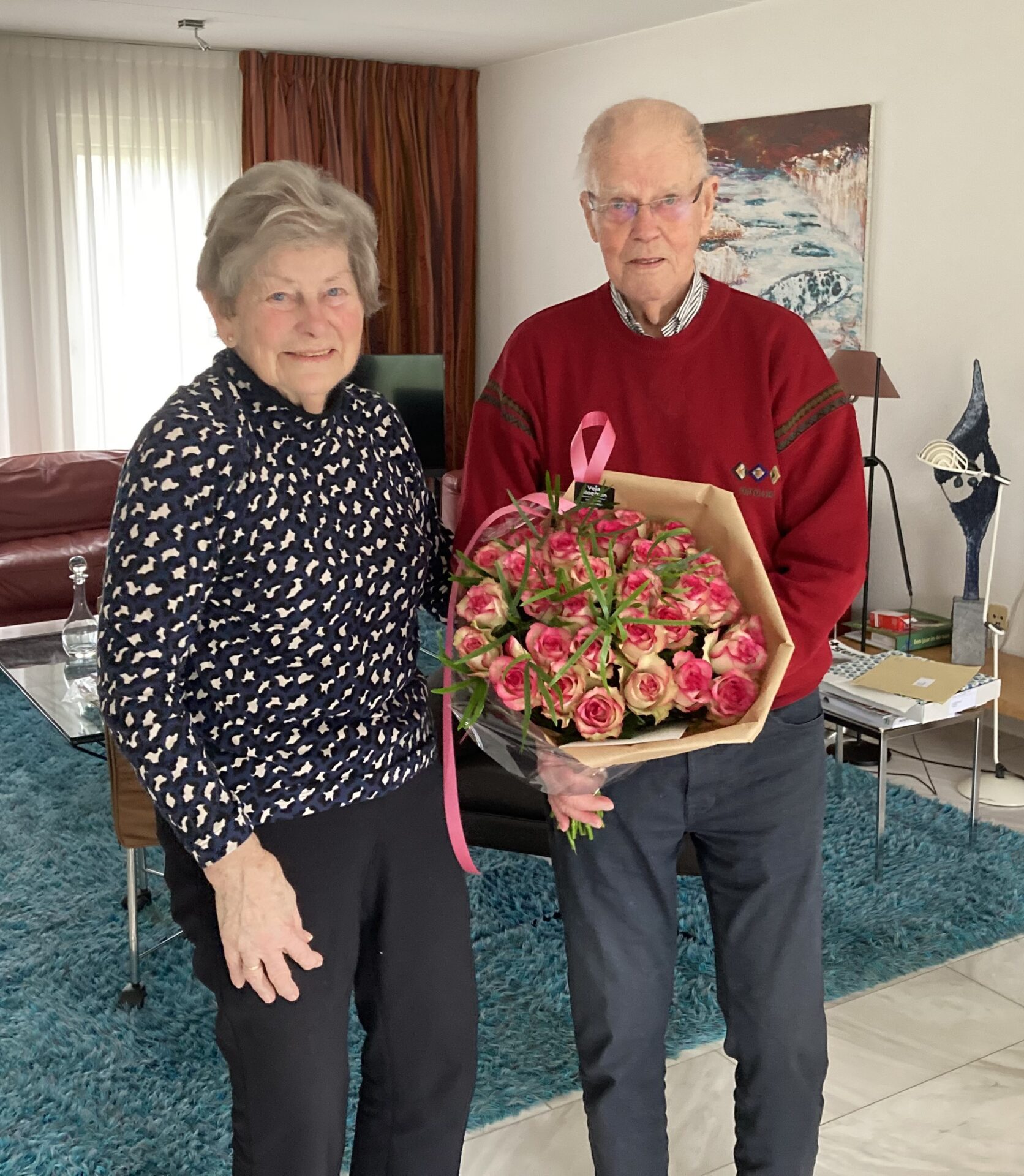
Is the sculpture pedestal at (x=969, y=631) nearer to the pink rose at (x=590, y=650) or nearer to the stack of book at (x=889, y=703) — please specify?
the stack of book at (x=889, y=703)

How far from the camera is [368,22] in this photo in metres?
5.33

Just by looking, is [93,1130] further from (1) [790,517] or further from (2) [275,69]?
(2) [275,69]

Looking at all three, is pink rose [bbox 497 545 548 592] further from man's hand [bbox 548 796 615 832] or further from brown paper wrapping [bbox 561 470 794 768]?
man's hand [bbox 548 796 615 832]

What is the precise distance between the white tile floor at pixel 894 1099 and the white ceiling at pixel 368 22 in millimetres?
3882

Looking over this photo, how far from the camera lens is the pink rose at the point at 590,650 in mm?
1363

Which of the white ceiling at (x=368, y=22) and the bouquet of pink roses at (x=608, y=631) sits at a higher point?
the white ceiling at (x=368, y=22)

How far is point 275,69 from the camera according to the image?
6.19 meters

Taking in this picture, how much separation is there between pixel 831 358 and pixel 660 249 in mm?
2912

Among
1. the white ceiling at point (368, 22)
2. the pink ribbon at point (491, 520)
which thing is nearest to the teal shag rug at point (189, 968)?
the pink ribbon at point (491, 520)

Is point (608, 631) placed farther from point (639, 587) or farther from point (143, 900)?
point (143, 900)

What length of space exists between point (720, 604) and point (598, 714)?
8.5 inches

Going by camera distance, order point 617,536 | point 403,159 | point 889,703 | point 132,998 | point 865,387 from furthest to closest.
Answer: point 403,159 < point 865,387 < point 889,703 < point 132,998 < point 617,536

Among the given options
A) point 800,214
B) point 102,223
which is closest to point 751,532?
point 800,214

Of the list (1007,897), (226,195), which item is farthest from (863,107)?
(226,195)
